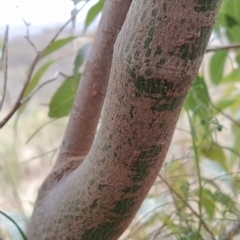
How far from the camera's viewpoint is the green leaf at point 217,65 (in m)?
0.59

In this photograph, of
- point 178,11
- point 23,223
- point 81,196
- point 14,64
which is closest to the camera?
point 178,11

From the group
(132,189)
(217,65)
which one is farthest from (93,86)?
(217,65)

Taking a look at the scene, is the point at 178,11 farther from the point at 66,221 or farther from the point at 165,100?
the point at 66,221

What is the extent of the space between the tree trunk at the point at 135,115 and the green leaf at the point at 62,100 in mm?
177

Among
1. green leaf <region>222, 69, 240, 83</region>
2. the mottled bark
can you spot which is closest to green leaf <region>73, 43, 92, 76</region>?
the mottled bark

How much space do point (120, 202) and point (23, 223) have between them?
0.22 meters

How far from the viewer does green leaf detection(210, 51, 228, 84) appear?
59 centimetres

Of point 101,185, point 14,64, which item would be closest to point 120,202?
point 101,185

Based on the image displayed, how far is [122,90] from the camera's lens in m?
0.26

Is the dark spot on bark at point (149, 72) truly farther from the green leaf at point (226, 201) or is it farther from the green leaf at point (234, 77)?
the green leaf at point (234, 77)

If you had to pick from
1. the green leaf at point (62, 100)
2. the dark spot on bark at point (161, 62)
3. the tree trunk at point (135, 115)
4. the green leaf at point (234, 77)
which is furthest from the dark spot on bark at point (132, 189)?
the green leaf at point (234, 77)

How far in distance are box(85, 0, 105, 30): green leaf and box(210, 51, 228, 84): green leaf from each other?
0.18m

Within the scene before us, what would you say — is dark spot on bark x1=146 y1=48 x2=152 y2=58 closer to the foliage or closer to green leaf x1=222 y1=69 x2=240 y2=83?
the foliage

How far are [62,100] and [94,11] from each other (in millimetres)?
119
